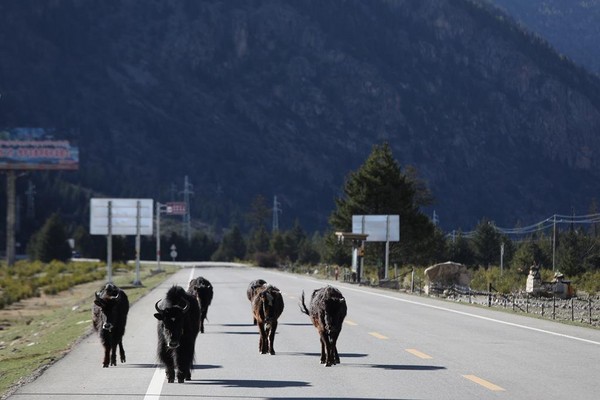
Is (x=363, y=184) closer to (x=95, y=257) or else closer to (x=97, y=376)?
(x=97, y=376)

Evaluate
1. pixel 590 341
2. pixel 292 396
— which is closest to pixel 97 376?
pixel 292 396

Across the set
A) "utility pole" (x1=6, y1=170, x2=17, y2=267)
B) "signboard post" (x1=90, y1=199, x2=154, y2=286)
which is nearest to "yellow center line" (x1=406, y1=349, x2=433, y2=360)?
"signboard post" (x1=90, y1=199, x2=154, y2=286)

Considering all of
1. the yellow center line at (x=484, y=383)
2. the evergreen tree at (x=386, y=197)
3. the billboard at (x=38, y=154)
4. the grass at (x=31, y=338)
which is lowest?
the grass at (x=31, y=338)

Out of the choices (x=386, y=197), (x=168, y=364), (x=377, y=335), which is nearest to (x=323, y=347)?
(x=168, y=364)

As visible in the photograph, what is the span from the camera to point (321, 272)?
80.9m

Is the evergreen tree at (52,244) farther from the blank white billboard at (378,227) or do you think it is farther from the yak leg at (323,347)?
the yak leg at (323,347)

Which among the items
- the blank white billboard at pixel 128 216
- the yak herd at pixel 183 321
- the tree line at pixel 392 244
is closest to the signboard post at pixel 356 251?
the tree line at pixel 392 244

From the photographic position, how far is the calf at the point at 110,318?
14.3 metres

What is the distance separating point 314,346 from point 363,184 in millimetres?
63183

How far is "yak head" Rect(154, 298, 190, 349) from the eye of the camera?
39.8 ft

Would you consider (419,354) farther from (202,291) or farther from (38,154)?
(38,154)

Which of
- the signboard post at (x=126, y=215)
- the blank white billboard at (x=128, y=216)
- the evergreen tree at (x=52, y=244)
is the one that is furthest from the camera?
the evergreen tree at (x=52, y=244)

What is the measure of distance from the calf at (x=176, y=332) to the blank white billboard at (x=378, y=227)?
164 ft

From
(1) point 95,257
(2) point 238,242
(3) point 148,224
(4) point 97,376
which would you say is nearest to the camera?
(4) point 97,376
